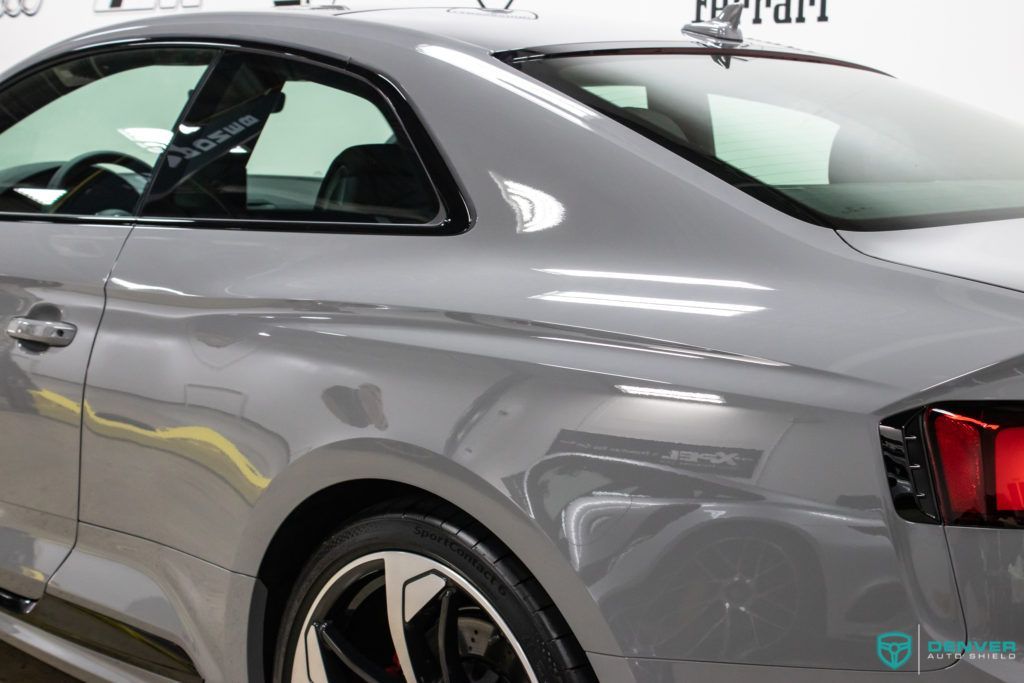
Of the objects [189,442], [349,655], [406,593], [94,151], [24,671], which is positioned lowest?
[24,671]

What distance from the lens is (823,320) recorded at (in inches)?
48.5

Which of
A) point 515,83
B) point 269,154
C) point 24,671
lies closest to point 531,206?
point 515,83

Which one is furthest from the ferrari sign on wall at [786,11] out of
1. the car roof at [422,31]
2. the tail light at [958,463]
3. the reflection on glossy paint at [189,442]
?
the tail light at [958,463]

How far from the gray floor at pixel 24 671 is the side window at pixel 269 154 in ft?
4.18

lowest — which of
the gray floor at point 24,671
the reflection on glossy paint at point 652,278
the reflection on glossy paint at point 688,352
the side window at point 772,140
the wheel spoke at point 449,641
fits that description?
the gray floor at point 24,671

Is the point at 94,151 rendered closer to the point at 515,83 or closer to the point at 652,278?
the point at 515,83

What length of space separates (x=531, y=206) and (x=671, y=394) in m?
0.41

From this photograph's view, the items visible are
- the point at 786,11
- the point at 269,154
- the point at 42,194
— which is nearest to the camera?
the point at 269,154

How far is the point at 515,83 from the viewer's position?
1662mm

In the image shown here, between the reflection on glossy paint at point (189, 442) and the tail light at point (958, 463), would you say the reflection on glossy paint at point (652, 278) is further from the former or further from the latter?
the reflection on glossy paint at point (189, 442)

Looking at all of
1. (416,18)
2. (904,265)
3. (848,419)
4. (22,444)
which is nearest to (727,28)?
(416,18)

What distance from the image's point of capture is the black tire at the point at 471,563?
4.49 ft

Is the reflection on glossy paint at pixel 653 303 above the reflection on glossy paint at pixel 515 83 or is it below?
below

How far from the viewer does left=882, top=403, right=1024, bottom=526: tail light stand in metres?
1.12
